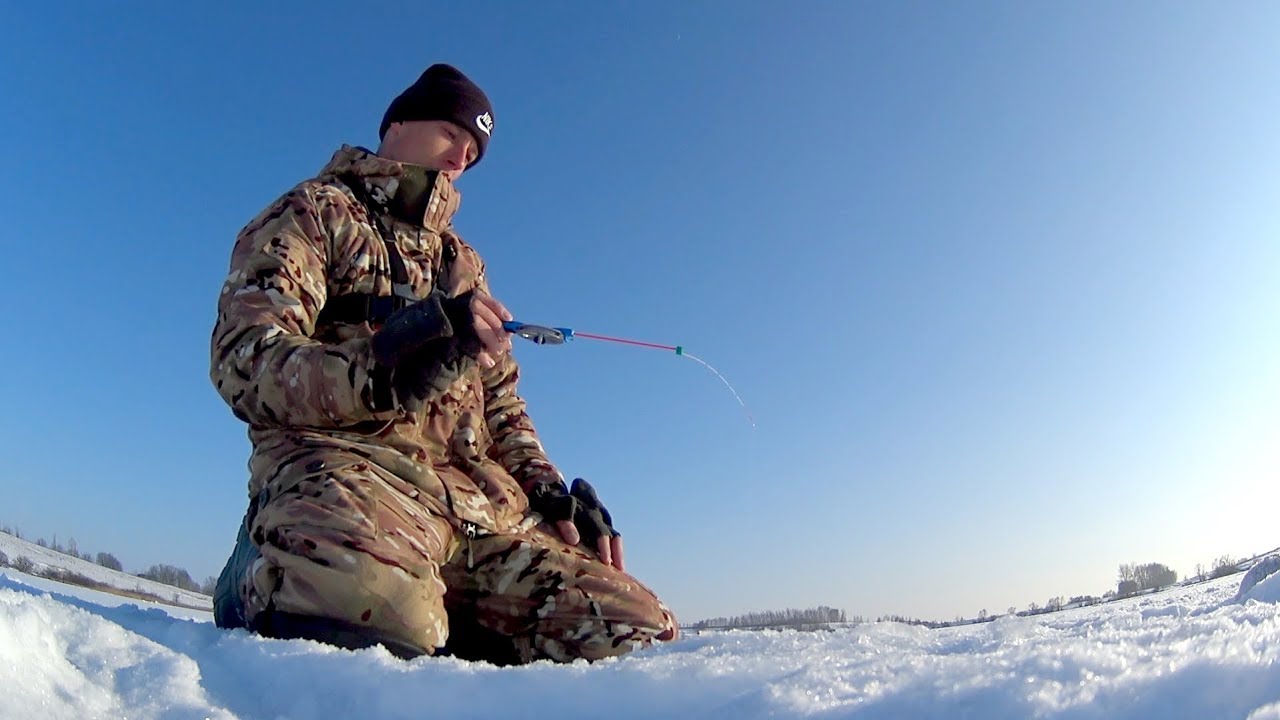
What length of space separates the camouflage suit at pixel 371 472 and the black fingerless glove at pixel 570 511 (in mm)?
A: 96

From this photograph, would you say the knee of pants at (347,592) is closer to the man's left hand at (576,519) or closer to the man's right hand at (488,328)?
the man's right hand at (488,328)

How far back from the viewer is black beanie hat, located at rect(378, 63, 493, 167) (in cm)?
353

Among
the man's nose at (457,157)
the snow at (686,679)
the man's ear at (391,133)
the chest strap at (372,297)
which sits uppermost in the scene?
the man's ear at (391,133)

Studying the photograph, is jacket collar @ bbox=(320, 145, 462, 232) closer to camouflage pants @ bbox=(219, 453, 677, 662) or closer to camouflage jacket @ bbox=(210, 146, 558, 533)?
camouflage jacket @ bbox=(210, 146, 558, 533)

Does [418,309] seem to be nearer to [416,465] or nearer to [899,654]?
[416,465]

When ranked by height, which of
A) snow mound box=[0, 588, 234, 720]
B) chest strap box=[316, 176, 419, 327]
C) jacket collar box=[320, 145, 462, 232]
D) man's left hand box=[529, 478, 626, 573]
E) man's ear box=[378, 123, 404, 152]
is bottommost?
snow mound box=[0, 588, 234, 720]

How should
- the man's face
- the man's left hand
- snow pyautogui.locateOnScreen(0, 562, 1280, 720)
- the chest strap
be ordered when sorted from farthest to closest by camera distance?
the man's face, the man's left hand, the chest strap, snow pyautogui.locateOnScreen(0, 562, 1280, 720)

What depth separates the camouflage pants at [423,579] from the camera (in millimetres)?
1965

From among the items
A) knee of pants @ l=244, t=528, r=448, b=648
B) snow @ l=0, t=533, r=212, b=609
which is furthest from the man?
snow @ l=0, t=533, r=212, b=609

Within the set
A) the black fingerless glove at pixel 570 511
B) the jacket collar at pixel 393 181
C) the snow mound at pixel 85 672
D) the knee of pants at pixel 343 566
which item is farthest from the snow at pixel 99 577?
the snow mound at pixel 85 672

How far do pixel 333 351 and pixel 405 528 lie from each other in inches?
23.1

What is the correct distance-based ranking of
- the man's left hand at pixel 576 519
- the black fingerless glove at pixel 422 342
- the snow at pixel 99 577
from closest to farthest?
the black fingerless glove at pixel 422 342 → the man's left hand at pixel 576 519 → the snow at pixel 99 577

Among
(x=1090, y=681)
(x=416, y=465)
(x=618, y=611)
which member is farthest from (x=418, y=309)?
(x=1090, y=681)

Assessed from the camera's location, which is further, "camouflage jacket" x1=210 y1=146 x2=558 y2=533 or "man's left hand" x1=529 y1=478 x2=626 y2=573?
"man's left hand" x1=529 y1=478 x2=626 y2=573
